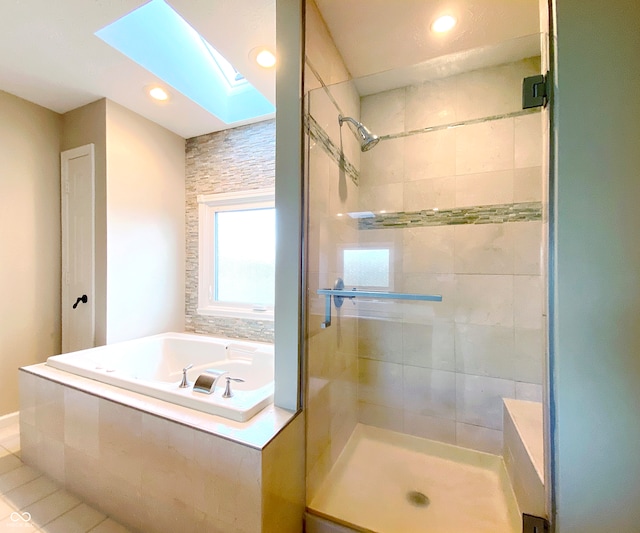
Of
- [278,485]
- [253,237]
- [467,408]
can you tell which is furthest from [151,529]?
[253,237]

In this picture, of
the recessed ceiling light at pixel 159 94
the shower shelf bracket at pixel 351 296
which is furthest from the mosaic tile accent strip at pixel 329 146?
the recessed ceiling light at pixel 159 94

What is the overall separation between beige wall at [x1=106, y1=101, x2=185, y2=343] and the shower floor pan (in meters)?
2.02

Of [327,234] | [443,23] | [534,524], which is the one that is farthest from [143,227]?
[534,524]

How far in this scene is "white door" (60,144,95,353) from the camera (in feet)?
7.36

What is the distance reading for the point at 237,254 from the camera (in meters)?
2.72

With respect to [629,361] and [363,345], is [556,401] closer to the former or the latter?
[629,361]

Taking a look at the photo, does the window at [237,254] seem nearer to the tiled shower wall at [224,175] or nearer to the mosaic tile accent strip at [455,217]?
the tiled shower wall at [224,175]

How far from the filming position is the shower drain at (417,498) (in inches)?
56.1

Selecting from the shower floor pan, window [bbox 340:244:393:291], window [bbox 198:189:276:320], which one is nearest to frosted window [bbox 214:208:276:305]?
window [bbox 198:189:276:320]

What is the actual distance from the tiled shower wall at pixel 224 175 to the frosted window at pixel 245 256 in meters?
0.22

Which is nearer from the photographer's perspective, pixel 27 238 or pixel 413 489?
pixel 413 489

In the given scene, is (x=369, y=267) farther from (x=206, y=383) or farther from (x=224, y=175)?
(x=224, y=175)

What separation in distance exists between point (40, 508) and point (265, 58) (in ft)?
9.21

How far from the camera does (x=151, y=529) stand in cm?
125
